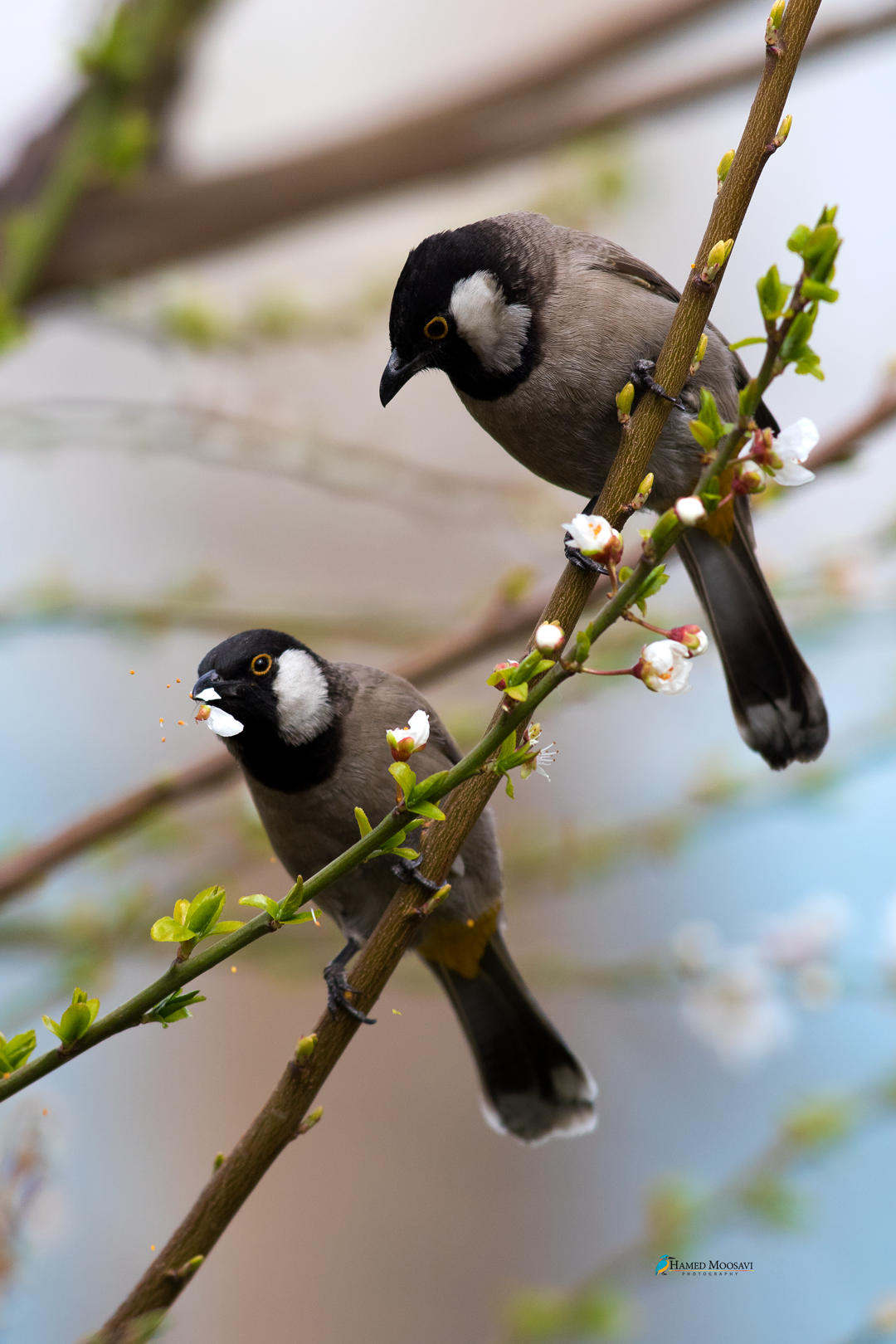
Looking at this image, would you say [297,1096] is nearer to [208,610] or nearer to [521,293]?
[521,293]

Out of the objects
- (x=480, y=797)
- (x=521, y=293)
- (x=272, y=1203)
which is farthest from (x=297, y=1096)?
(x=272, y=1203)

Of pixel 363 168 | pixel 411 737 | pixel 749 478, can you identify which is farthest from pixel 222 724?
pixel 363 168

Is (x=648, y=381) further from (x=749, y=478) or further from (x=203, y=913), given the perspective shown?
(x=203, y=913)

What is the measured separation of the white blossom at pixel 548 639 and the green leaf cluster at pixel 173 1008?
0.25 m

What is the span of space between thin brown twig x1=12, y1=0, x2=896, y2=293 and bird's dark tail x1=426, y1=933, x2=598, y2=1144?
131cm

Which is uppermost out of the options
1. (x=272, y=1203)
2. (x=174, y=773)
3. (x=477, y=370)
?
(x=477, y=370)

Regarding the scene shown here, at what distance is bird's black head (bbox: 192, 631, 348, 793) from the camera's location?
0.98 metres

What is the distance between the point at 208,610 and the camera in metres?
1.67

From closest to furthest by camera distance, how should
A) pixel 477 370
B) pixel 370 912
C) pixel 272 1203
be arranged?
pixel 477 370
pixel 370 912
pixel 272 1203

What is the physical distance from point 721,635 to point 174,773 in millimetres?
570

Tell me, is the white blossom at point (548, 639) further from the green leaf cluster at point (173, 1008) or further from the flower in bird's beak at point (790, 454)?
the green leaf cluster at point (173, 1008)

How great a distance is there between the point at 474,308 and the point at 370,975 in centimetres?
54

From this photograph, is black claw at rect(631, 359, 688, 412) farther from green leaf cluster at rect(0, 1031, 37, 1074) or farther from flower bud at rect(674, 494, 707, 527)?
green leaf cluster at rect(0, 1031, 37, 1074)

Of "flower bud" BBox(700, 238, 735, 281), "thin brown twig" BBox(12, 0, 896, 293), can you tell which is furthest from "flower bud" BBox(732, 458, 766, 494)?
"thin brown twig" BBox(12, 0, 896, 293)
